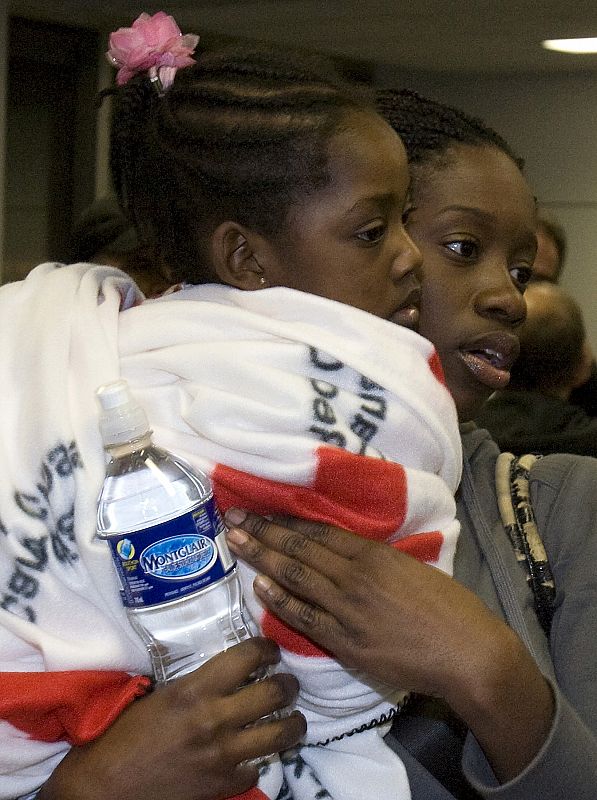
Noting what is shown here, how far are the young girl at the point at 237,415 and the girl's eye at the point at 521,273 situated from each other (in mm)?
283

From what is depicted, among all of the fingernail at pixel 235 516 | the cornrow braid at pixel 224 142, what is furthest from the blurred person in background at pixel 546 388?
the fingernail at pixel 235 516

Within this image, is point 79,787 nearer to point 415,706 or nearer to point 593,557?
point 415,706

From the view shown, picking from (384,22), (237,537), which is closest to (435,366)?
(237,537)

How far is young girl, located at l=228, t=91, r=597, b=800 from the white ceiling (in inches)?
101

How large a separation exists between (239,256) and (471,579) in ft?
1.65

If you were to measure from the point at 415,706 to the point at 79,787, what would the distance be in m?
0.42

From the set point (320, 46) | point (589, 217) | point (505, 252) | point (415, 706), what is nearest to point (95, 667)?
point (415, 706)

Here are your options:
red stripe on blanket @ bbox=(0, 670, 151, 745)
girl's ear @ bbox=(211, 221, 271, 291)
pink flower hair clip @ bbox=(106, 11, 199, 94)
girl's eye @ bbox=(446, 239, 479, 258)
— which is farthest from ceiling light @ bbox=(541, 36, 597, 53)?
red stripe on blanket @ bbox=(0, 670, 151, 745)

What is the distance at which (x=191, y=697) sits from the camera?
1023 millimetres

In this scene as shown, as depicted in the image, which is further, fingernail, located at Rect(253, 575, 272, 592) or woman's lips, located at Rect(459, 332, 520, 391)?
woman's lips, located at Rect(459, 332, 520, 391)

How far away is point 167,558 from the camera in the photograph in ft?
3.19

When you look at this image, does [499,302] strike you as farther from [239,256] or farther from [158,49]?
[158,49]

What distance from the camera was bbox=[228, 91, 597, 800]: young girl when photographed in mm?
1048

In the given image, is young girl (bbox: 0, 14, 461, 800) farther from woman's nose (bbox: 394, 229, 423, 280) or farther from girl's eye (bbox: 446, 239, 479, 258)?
girl's eye (bbox: 446, 239, 479, 258)
